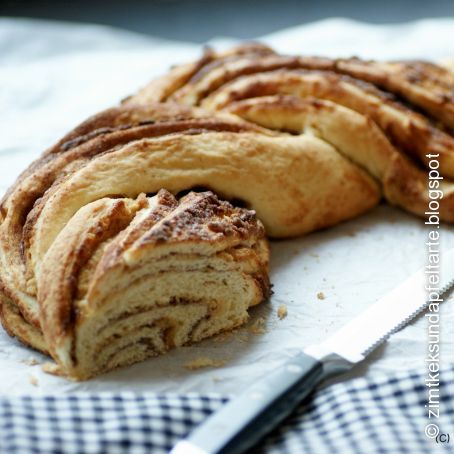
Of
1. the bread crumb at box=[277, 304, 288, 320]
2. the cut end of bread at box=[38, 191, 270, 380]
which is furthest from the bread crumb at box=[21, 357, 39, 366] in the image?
the bread crumb at box=[277, 304, 288, 320]

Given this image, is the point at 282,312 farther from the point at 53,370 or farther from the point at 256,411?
the point at 53,370

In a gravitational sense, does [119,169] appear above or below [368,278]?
above

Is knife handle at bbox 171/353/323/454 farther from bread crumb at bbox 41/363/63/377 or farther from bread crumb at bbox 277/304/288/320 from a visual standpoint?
bread crumb at bbox 41/363/63/377

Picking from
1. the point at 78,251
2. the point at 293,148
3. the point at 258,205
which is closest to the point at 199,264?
the point at 78,251

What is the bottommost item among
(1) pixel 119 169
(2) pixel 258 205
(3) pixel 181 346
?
(3) pixel 181 346

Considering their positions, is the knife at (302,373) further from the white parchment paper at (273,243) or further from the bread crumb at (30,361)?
the bread crumb at (30,361)

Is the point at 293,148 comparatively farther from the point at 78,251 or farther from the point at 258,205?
the point at 78,251

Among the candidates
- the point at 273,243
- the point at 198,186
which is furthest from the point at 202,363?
the point at 273,243

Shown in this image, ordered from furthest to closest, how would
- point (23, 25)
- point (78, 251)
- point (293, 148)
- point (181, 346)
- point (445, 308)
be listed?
point (23, 25) → point (293, 148) → point (445, 308) → point (181, 346) → point (78, 251)

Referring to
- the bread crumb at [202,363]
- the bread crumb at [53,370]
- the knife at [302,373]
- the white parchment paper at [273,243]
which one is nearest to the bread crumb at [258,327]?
the white parchment paper at [273,243]
